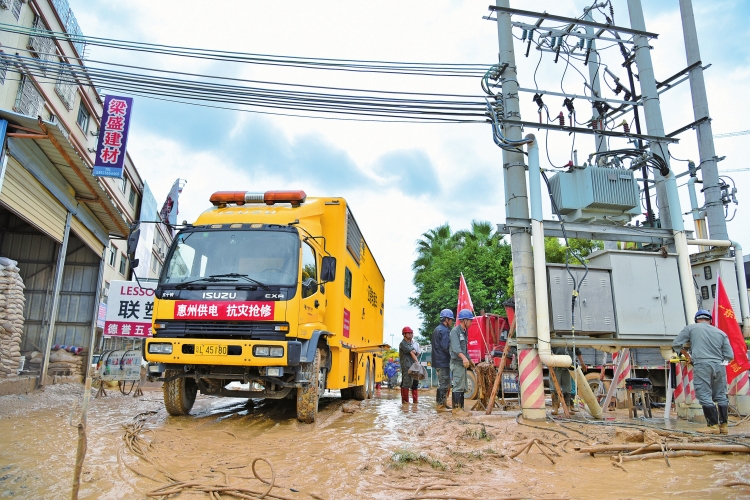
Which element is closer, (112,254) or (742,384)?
(742,384)

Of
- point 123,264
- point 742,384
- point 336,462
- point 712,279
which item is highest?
point 123,264

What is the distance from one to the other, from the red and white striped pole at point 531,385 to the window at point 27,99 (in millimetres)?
14576

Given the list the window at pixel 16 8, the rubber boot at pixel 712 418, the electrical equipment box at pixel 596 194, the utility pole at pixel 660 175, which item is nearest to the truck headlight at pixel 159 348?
the electrical equipment box at pixel 596 194

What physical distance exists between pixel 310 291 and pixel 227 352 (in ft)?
4.46

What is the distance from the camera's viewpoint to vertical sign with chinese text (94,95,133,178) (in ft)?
47.1

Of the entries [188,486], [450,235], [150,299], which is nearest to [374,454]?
[188,486]

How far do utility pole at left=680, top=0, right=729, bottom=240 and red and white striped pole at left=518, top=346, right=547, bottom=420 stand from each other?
675 cm

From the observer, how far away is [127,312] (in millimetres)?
13375

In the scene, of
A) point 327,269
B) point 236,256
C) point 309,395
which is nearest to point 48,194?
point 236,256

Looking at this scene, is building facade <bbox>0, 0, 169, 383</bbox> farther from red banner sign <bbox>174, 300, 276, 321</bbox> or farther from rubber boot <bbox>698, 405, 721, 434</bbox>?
rubber boot <bbox>698, 405, 721, 434</bbox>

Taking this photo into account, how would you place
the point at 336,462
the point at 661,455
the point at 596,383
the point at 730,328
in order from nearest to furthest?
the point at 336,462 < the point at 661,455 < the point at 730,328 < the point at 596,383

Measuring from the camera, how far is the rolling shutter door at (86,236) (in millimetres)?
11977

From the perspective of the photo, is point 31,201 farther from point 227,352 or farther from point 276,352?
point 276,352

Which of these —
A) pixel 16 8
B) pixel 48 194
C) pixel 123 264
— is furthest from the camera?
pixel 123 264
